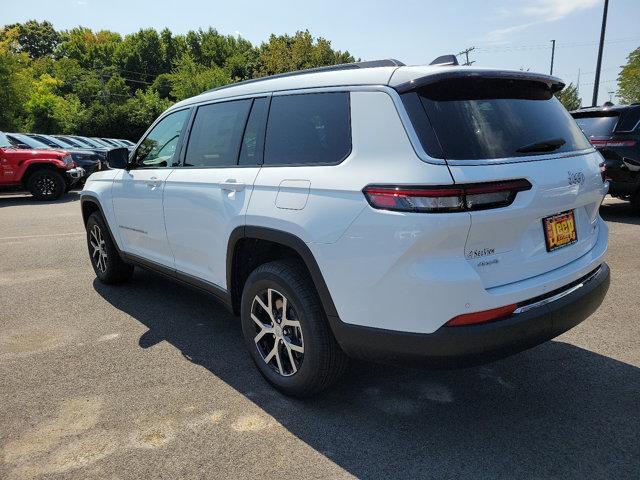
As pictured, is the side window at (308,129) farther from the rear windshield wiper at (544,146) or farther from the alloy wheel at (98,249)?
the alloy wheel at (98,249)

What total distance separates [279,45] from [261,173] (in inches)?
2371

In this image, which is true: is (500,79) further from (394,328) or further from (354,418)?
(354,418)

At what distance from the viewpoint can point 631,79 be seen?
119ft

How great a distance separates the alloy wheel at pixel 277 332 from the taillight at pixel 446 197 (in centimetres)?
91

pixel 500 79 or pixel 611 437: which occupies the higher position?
pixel 500 79

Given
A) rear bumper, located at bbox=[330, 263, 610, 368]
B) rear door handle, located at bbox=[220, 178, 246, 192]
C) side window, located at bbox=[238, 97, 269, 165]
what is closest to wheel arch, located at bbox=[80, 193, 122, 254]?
rear door handle, located at bbox=[220, 178, 246, 192]

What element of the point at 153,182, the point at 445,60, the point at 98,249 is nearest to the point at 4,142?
the point at 98,249

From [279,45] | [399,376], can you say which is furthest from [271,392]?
[279,45]

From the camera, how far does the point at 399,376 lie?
3.16m

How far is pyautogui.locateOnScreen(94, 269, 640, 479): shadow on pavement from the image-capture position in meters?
2.29

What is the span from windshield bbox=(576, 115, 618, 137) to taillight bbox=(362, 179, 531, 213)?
22.3ft

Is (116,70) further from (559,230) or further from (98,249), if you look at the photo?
(559,230)

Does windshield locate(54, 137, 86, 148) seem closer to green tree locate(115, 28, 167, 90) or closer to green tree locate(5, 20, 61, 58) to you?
green tree locate(115, 28, 167, 90)

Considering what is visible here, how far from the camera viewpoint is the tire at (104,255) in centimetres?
498
